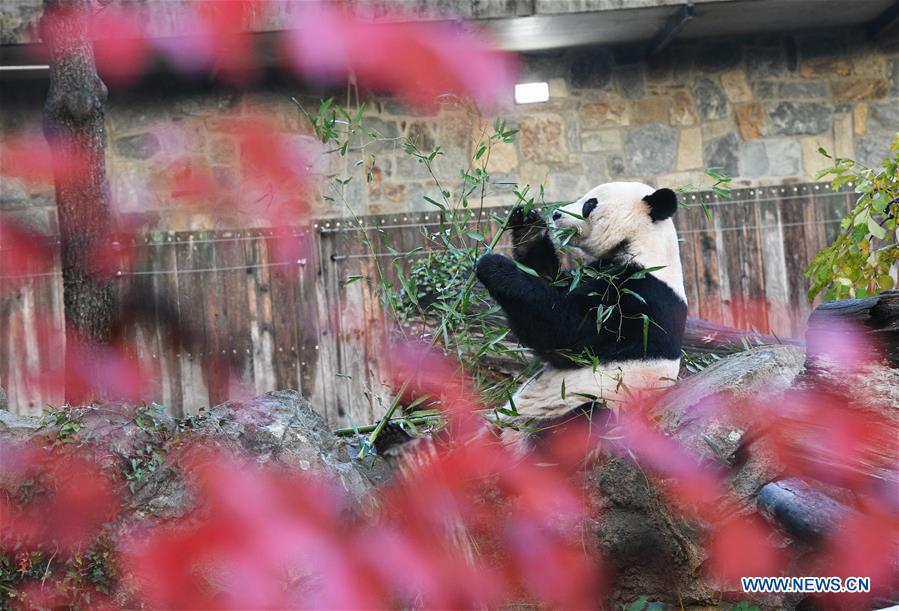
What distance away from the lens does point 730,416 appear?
3.46 meters

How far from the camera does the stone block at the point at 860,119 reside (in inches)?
300

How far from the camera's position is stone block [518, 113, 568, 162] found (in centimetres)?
758

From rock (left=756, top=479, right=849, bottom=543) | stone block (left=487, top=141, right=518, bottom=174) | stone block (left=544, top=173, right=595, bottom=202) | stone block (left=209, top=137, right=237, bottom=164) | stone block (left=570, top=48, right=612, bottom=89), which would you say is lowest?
rock (left=756, top=479, right=849, bottom=543)

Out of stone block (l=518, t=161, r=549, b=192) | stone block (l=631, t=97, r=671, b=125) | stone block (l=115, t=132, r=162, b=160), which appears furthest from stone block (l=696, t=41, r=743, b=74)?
stone block (l=115, t=132, r=162, b=160)

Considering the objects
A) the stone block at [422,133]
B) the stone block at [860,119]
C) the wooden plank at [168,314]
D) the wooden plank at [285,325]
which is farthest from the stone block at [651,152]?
the wooden plank at [168,314]

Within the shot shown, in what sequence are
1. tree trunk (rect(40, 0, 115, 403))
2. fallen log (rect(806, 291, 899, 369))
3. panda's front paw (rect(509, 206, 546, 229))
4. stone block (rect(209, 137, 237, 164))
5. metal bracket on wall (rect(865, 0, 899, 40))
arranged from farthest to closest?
stone block (rect(209, 137, 237, 164)) → metal bracket on wall (rect(865, 0, 899, 40)) → tree trunk (rect(40, 0, 115, 403)) → panda's front paw (rect(509, 206, 546, 229)) → fallen log (rect(806, 291, 899, 369))

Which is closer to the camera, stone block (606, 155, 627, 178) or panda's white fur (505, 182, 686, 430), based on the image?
panda's white fur (505, 182, 686, 430)

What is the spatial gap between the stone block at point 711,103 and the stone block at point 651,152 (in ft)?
0.99

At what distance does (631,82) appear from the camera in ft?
25.1

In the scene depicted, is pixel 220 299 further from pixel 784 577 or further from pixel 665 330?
pixel 784 577

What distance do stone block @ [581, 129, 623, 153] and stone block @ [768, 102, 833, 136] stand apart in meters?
1.22

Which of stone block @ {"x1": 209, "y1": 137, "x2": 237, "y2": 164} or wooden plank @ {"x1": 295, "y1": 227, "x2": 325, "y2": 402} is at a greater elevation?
stone block @ {"x1": 209, "y1": 137, "x2": 237, "y2": 164}

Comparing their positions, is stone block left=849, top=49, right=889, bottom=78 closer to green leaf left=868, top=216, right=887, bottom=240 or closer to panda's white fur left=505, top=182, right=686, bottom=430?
green leaf left=868, top=216, right=887, bottom=240

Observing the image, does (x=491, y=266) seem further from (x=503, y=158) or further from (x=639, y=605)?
(x=503, y=158)
